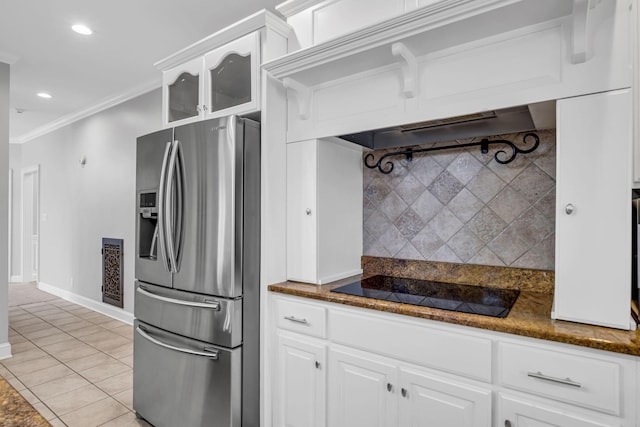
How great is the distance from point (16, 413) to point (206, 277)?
1235mm

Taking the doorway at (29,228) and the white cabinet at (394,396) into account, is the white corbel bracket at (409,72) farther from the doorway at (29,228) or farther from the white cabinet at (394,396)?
the doorway at (29,228)

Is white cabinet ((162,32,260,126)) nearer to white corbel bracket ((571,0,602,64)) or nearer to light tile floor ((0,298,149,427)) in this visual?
white corbel bracket ((571,0,602,64))

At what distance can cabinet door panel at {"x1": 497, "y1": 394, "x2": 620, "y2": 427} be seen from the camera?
1240 millimetres

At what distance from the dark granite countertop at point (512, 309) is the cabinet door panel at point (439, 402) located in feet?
0.86

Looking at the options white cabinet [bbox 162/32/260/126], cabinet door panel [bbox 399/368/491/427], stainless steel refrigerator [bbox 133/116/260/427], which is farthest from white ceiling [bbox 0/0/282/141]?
cabinet door panel [bbox 399/368/491/427]

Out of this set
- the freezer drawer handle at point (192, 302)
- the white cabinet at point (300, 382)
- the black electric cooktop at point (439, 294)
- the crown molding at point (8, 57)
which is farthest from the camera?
the crown molding at point (8, 57)

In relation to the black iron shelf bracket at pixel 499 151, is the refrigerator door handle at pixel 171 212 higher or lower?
lower

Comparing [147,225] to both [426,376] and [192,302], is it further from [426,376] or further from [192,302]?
[426,376]

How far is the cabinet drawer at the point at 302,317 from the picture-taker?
73.7 inches

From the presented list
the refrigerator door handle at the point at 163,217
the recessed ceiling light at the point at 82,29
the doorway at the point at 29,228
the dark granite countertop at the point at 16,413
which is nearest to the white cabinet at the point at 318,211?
the refrigerator door handle at the point at 163,217

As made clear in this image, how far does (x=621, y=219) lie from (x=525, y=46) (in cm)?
74

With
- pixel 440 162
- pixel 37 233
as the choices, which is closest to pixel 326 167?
pixel 440 162

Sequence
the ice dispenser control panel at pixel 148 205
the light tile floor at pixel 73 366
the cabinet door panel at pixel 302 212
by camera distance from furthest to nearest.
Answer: the light tile floor at pixel 73 366
the ice dispenser control panel at pixel 148 205
the cabinet door panel at pixel 302 212

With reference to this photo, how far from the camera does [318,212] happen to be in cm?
208
